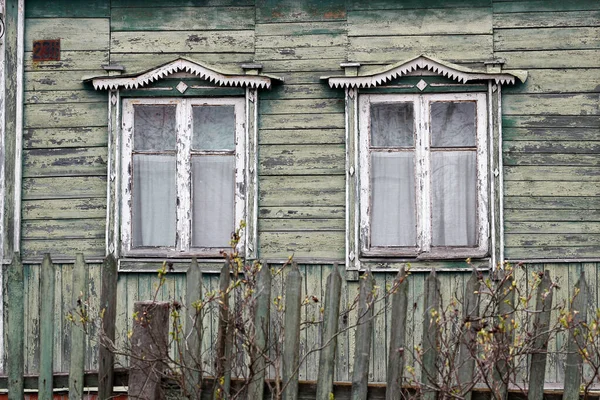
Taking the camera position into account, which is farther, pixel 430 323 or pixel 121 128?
pixel 121 128

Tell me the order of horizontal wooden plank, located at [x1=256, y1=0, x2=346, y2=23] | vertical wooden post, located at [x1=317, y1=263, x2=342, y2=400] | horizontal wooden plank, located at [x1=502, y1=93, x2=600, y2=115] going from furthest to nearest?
horizontal wooden plank, located at [x1=256, y1=0, x2=346, y2=23] < horizontal wooden plank, located at [x1=502, y1=93, x2=600, y2=115] < vertical wooden post, located at [x1=317, y1=263, x2=342, y2=400]

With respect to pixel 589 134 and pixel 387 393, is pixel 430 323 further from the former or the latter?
pixel 589 134

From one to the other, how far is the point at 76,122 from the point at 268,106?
175 cm

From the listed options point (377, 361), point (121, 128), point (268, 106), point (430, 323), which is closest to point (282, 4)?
point (268, 106)

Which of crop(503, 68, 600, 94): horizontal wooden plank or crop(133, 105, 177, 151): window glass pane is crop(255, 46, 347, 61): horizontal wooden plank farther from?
crop(503, 68, 600, 94): horizontal wooden plank

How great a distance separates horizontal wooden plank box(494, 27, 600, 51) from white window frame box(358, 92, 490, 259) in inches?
20.6

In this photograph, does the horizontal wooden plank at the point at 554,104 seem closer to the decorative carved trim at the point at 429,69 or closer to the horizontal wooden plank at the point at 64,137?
the decorative carved trim at the point at 429,69

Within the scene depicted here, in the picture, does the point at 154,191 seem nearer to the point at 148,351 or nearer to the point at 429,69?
the point at 429,69

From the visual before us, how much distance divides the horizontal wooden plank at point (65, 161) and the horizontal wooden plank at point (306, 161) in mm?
1475

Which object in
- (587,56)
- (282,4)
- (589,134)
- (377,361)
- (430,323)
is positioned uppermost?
(282,4)

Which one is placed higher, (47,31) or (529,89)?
(47,31)

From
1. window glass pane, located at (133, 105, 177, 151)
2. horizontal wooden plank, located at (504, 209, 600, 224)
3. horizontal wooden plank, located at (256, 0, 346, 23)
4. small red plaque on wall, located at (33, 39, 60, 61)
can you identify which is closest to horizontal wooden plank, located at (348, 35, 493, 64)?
horizontal wooden plank, located at (256, 0, 346, 23)

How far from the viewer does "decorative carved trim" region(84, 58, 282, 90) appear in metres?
8.09

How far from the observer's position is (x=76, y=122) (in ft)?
27.2
